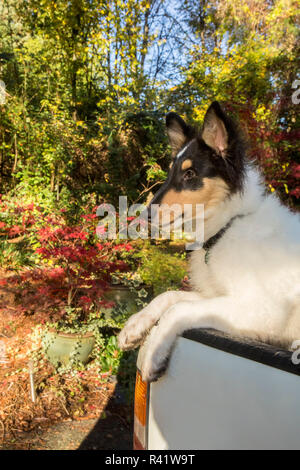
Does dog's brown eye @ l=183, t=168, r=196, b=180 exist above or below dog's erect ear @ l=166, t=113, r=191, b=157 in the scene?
below

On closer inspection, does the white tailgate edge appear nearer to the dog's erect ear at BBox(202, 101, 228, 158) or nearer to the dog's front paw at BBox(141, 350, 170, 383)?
the dog's front paw at BBox(141, 350, 170, 383)

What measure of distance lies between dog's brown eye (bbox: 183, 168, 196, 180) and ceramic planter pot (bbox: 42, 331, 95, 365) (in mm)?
2911

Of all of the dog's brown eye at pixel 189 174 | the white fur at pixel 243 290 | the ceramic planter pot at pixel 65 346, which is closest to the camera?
the white fur at pixel 243 290

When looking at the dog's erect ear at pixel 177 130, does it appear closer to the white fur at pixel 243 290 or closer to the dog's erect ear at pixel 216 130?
the dog's erect ear at pixel 216 130

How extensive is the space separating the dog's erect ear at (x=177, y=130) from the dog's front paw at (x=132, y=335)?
5.40 feet

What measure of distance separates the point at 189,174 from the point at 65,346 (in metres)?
3.12

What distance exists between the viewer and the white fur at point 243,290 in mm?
1706

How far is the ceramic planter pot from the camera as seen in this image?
4.32m

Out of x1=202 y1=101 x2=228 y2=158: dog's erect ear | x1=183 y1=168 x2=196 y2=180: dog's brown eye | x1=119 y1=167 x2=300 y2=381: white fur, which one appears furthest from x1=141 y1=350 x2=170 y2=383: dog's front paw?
x1=202 y1=101 x2=228 y2=158: dog's erect ear

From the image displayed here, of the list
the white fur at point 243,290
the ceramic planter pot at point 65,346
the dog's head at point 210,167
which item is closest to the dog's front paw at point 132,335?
the white fur at point 243,290

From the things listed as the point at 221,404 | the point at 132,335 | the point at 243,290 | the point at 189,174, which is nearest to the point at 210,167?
the point at 189,174

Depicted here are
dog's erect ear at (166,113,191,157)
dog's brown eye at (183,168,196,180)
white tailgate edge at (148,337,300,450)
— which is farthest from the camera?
dog's erect ear at (166,113,191,157)
